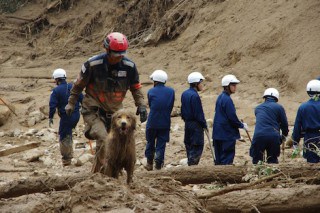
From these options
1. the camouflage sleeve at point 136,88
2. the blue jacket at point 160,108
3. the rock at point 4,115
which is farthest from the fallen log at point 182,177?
the rock at point 4,115

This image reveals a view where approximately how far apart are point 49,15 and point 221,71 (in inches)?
499

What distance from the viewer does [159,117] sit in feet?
35.5

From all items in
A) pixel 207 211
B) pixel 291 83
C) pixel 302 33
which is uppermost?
pixel 302 33

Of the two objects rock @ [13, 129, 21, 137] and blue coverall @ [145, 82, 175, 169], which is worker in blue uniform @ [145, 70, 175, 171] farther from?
rock @ [13, 129, 21, 137]

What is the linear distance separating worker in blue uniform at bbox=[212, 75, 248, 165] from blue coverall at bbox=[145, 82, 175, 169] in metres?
1.18

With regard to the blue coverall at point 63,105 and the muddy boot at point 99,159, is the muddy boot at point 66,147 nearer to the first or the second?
the blue coverall at point 63,105

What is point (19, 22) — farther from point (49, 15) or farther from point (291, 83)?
point (291, 83)

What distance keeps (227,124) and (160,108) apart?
1444 mm

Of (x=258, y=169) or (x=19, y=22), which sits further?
(x=19, y=22)

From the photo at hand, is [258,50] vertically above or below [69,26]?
below

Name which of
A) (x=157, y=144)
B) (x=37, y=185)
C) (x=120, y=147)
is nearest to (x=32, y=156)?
(x=157, y=144)

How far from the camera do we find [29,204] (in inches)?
236

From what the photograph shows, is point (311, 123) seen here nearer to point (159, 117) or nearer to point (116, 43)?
point (159, 117)

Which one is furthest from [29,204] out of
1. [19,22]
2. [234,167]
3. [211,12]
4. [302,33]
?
[19,22]
